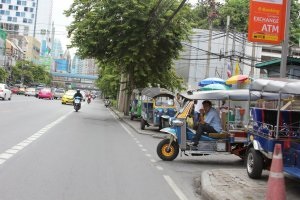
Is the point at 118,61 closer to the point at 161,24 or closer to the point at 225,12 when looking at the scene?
the point at 161,24

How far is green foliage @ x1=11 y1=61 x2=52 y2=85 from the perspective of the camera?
10680cm

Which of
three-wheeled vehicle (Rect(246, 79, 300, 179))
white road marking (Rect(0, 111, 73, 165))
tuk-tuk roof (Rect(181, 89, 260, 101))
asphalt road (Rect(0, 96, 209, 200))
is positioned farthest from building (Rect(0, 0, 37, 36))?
three-wheeled vehicle (Rect(246, 79, 300, 179))

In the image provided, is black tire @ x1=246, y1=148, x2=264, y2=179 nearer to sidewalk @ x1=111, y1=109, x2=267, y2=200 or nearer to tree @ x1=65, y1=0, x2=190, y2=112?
sidewalk @ x1=111, y1=109, x2=267, y2=200

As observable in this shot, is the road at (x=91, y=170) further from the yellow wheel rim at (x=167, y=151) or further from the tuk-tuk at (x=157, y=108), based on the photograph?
the tuk-tuk at (x=157, y=108)

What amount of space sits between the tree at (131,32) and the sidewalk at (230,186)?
18725 millimetres

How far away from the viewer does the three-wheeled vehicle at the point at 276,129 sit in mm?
8984

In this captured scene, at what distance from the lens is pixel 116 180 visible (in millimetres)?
9078

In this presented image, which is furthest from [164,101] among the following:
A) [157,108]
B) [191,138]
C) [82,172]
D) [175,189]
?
[175,189]

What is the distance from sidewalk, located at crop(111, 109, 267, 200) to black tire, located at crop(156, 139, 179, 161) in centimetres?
225

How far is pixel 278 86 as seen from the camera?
8.84 m

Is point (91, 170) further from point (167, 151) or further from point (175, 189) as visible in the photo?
point (167, 151)

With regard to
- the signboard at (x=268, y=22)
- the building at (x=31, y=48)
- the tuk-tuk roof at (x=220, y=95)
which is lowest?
the tuk-tuk roof at (x=220, y=95)

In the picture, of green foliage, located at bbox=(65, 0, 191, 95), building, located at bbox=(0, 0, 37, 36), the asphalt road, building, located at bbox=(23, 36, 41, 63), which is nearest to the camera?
the asphalt road

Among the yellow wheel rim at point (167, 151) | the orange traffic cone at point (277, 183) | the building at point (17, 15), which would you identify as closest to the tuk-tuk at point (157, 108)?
the yellow wheel rim at point (167, 151)
